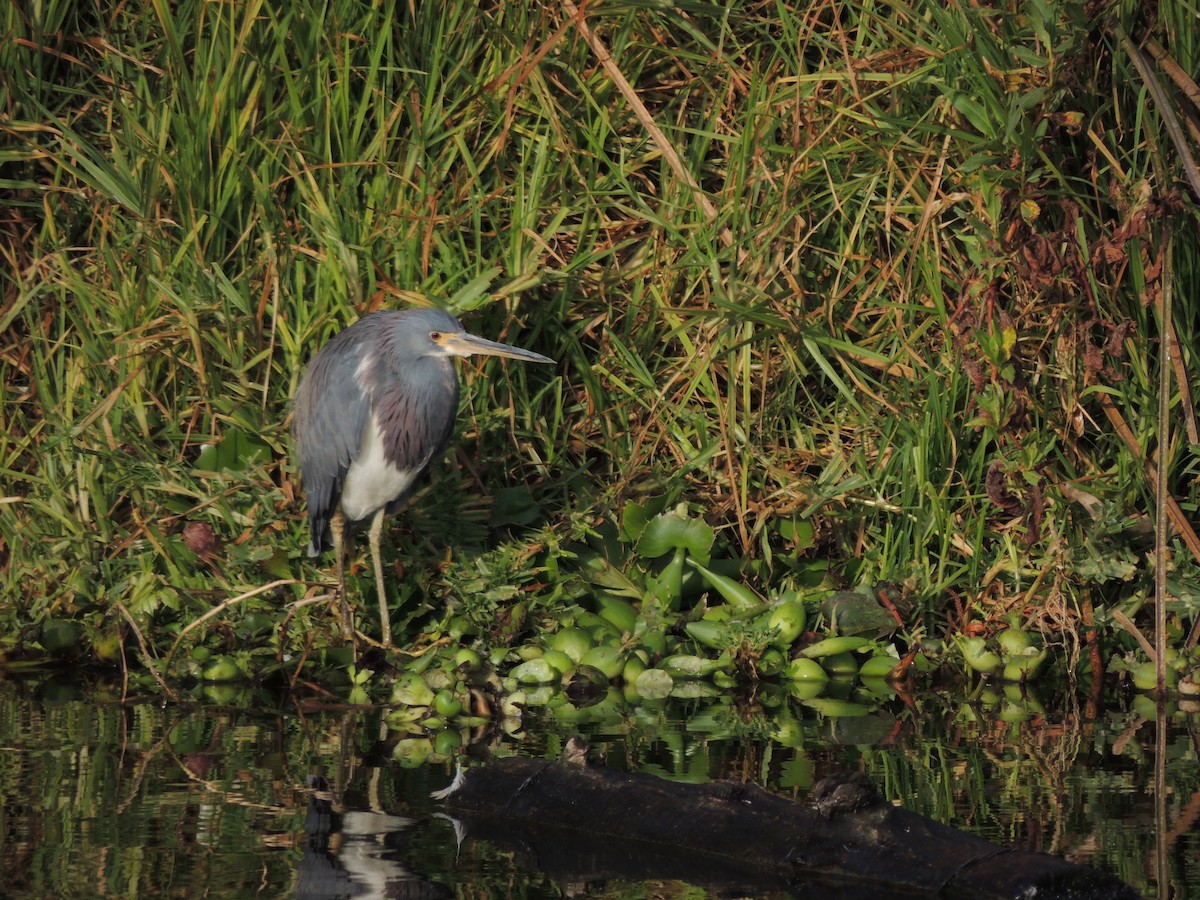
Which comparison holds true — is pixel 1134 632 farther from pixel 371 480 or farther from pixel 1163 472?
pixel 371 480

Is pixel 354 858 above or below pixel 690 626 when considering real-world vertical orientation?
below

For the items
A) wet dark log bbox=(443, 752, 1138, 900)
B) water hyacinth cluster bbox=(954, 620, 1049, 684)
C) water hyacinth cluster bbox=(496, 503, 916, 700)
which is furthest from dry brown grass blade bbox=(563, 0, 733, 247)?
wet dark log bbox=(443, 752, 1138, 900)

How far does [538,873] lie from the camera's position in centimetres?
308

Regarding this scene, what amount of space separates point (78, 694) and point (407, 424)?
1216mm

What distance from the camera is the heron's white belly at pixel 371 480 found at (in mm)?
5102

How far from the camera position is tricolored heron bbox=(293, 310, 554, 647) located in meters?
5.06

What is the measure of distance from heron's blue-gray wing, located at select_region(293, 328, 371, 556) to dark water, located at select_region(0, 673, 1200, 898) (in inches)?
24.8

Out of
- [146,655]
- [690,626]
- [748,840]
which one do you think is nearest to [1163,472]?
[690,626]

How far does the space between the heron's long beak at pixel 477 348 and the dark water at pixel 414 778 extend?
1.05m

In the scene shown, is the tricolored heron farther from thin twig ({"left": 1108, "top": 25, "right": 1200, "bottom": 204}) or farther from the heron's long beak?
thin twig ({"left": 1108, "top": 25, "right": 1200, "bottom": 204})

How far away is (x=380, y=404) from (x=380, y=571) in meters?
0.50

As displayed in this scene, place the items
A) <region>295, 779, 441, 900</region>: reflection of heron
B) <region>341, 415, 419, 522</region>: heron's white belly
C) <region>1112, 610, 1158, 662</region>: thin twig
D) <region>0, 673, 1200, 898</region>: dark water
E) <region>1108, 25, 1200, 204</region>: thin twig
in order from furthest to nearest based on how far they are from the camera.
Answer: <region>341, 415, 419, 522</region>: heron's white belly
<region>1112, 610, 1158, 662</region>: thin twig
<region>1108, 25, 1200, 204</region>: thin twig
<region>0, 673, 1200, 898</region>: dark water
<region>295, 779, 441, 900</region>: reflection of heron

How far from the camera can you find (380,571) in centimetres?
514

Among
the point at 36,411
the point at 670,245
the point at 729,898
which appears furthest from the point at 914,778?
the point at 36,411
